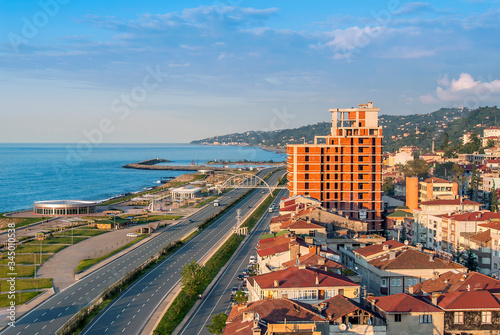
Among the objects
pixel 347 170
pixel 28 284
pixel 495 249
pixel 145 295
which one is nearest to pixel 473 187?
pixel 347 170

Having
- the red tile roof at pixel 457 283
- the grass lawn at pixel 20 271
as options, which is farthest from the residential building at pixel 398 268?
the grass lawn at pixel 20 271

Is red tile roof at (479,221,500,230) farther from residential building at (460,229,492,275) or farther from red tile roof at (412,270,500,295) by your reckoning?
red tile roof at (412,270,500,295)

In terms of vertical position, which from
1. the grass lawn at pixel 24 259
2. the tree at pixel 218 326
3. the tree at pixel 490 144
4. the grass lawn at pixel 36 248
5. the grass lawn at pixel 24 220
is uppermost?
the tree at pixel 490 144

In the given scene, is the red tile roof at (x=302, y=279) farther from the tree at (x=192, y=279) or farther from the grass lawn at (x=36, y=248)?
the grass lawn at (x=36, y=248)

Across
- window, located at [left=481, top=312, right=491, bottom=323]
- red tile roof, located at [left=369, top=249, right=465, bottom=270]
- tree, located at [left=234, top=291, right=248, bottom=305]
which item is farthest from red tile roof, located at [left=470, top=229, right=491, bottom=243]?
tree, located at [left=234, top=291, right=248, bottom=305]

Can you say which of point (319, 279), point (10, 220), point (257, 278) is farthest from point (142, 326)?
point (10, 220)

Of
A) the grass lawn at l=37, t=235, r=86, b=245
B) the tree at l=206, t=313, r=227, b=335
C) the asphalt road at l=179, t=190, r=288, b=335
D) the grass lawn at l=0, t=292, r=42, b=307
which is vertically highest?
the tree at l=206, t=313, r=227, b=335
